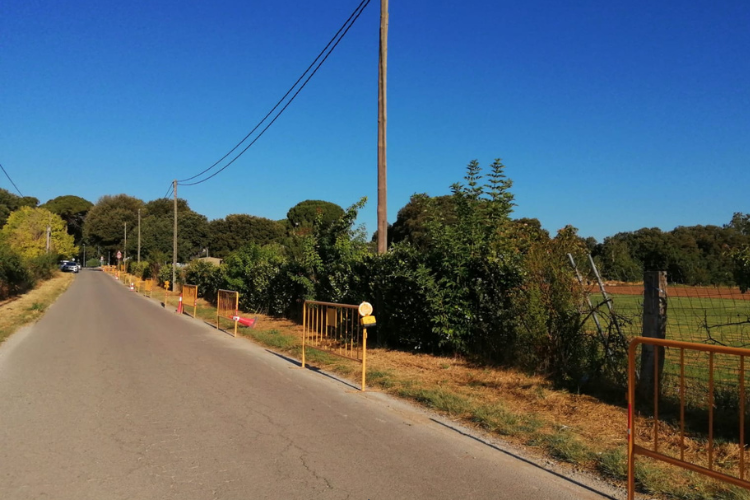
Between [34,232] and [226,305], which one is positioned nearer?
[226,305]

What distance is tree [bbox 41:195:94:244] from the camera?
10381 cm

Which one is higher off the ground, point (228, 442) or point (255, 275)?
point (255, 275)

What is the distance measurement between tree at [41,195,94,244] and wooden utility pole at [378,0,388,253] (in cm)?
10784

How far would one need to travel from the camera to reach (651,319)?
21.3 ft

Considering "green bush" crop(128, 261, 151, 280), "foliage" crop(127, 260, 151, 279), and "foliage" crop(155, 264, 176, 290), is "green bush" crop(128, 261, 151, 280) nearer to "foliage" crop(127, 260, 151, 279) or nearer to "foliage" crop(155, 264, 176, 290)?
"foliage" crop(127, 260, 151, 279)

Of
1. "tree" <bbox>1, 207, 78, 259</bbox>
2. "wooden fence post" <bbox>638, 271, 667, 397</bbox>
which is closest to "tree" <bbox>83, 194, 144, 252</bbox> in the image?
"tree" <bbox>1, 207, 78, 259</bbox>

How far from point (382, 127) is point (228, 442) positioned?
8928 mm

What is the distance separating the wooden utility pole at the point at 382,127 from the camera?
12266 millimetres

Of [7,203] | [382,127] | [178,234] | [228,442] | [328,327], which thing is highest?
[7,203]

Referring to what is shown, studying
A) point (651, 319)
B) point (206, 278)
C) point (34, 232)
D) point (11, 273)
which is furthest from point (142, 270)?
point (651, 319)

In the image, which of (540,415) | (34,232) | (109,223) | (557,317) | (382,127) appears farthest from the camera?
(109,223)

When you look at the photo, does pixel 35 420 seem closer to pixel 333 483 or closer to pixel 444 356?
pixel 333 483

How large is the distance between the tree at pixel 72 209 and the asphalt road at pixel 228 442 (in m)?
110

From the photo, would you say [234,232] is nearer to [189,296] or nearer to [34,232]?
[34,232]
